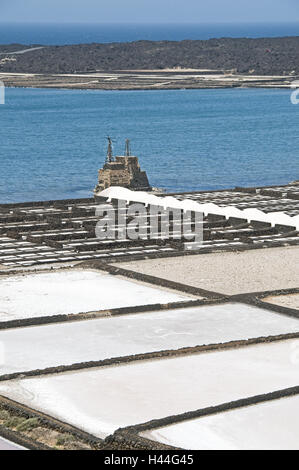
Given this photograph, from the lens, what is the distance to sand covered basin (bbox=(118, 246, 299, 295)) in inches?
1742

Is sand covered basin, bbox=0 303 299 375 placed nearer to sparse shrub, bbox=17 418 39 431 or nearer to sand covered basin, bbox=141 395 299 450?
sparse shrub, bbox=17 418 39 431

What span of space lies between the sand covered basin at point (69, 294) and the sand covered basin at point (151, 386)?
7.16 m

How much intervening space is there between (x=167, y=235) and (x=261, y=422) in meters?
28.3

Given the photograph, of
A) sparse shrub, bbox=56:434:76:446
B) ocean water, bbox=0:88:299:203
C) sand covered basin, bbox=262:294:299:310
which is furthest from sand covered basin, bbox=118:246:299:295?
ocean water, bbox=0:88:299:203

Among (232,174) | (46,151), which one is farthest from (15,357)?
(46,151)

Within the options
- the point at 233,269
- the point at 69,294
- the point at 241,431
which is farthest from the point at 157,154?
the point at 241,431

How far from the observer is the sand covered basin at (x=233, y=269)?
4425 centimetres

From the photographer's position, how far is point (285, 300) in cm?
4184

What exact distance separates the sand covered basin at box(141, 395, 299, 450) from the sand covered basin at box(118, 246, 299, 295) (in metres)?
14.2

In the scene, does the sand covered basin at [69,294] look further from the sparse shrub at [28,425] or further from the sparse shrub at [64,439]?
the sparse shrub at [64,439]

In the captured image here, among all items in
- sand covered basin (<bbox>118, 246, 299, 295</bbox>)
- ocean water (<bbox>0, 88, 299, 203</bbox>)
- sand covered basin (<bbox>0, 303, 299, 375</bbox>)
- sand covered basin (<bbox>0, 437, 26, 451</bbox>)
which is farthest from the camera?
ocean water (<bbox>0, 88, 299, 203</bbox>)

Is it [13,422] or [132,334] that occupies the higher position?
[132,334]

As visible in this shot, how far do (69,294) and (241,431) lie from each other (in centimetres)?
1635

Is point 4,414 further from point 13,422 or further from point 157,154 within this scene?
point 157,154
